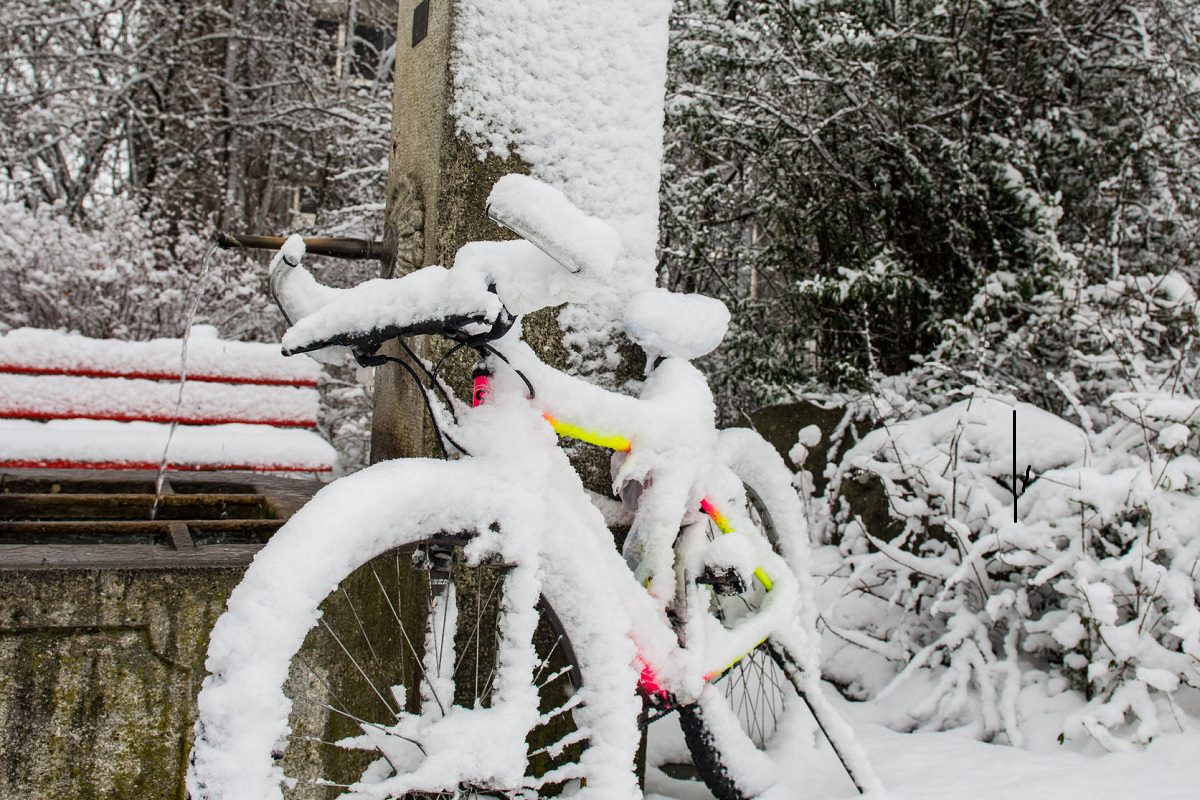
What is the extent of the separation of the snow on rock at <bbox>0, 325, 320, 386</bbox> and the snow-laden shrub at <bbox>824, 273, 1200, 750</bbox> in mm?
2396

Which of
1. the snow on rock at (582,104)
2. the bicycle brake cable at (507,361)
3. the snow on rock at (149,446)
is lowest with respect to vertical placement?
the snow on rock at (149,446)

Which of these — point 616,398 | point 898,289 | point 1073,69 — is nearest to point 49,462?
point 616,398

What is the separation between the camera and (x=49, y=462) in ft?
11.9

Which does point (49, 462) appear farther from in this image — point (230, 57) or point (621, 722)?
point (230, 57)

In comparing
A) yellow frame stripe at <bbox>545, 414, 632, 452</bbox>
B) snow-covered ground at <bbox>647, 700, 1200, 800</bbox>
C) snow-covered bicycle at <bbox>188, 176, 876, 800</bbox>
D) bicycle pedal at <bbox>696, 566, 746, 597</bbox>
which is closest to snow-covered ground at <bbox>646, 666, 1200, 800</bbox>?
snow-covered ground at <bbox>647, 700, 1200, 800</bbox>

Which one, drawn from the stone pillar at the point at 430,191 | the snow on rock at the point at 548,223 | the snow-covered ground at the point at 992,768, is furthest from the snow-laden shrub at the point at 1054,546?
the snow on rock at the point at 548,223

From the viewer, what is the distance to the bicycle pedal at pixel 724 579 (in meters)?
2.03

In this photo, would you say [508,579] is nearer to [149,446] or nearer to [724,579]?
[724,579]

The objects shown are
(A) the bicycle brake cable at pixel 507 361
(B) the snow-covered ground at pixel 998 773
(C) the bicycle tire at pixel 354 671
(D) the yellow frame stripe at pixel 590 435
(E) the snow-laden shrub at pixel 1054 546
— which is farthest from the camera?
(E) the snow-laden shrub at pixel 1054 546

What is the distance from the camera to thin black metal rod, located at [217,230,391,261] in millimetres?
1993

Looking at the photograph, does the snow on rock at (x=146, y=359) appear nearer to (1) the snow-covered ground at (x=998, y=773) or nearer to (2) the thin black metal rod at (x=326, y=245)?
(2) the thin black metal rod at (x=326, y=245)

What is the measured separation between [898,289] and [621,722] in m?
3.58

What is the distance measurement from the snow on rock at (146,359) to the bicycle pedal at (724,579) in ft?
7.97

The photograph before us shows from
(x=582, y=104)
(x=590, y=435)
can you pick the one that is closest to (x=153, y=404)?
(x=582, y=104)
